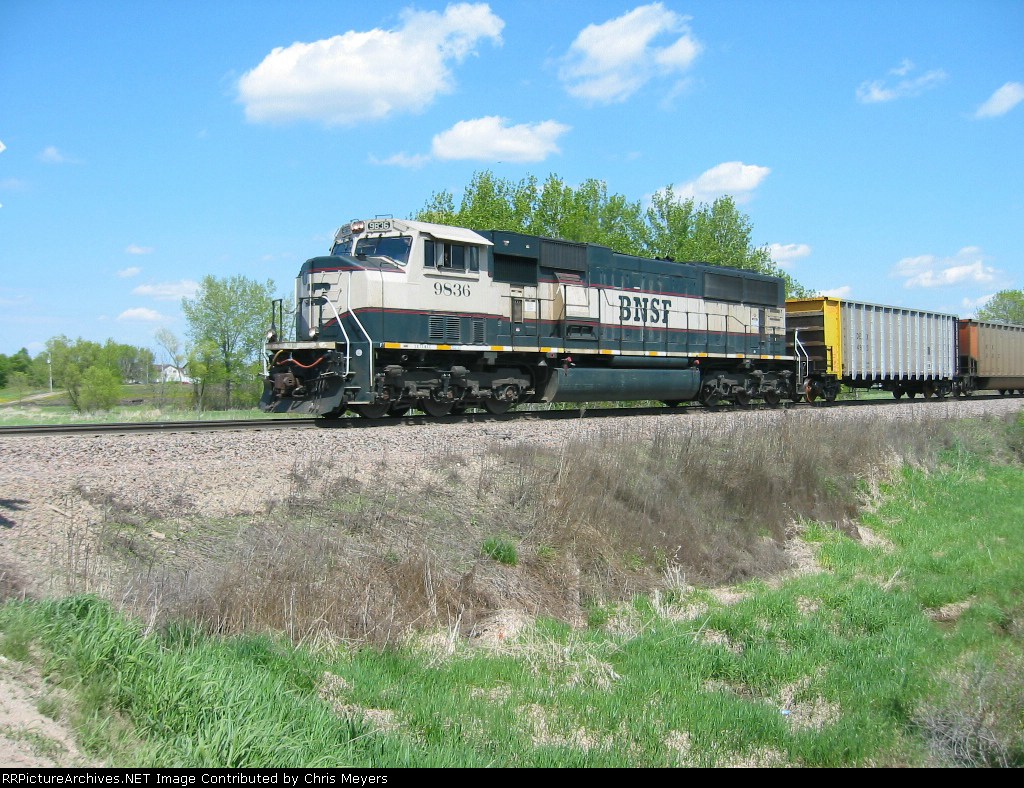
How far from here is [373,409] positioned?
1395 cm

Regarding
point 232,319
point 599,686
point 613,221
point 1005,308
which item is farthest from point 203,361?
point 1005,308

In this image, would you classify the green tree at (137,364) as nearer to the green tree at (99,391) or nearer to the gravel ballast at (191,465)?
the green tree at (99,391)

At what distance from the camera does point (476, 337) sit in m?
15.1

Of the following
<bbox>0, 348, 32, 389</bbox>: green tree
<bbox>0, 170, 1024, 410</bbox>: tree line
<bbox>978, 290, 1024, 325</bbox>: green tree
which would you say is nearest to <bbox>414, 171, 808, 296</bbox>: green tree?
<bbox>0, 170, 1024, 410</bbox>: tree line

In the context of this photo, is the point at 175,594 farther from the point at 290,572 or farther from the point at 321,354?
the point at 321,354

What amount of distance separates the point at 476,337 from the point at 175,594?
390 inches

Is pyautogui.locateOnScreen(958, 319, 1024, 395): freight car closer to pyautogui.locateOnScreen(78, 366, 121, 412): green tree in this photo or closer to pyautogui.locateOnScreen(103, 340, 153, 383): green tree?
pyautogui.locateOnScreen(78, 366, 121, 412): green tree

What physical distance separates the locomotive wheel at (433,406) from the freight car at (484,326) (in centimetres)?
2

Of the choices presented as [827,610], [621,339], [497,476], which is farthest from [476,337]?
[827,610]

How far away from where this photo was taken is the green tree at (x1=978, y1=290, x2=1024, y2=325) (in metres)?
89.2

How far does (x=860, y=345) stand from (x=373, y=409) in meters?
17.9

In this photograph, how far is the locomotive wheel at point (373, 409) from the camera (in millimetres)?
13891

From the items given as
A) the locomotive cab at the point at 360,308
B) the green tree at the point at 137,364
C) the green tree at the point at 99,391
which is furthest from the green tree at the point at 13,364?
the locomotive cab at the point at 360,308

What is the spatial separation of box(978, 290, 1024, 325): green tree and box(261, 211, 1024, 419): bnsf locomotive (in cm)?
8079
